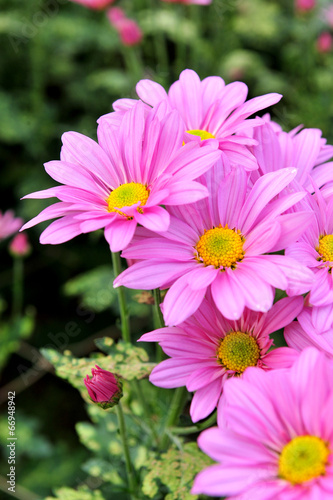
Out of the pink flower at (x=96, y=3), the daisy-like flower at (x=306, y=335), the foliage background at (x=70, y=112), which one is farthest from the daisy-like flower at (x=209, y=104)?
the pink flower at (x=96, y=3)

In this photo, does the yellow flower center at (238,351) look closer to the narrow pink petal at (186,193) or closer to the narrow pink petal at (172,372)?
the narrow pink petal at (172,372)

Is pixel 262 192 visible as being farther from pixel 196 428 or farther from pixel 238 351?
pixel 196 428

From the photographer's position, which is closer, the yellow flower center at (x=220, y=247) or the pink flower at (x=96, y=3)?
the yellow flower center at (x=220, y=247)

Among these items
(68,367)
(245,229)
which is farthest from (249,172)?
(68,367)

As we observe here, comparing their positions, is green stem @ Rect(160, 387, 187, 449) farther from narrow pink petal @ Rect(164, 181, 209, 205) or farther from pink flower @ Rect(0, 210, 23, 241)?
pink flower @ Rect(0, 210, 23, 241)

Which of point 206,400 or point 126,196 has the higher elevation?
A: point 126,196

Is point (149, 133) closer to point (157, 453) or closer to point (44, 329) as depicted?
point (157, 453)

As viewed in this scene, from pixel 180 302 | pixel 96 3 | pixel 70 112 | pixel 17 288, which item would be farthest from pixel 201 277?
pixel 70 112

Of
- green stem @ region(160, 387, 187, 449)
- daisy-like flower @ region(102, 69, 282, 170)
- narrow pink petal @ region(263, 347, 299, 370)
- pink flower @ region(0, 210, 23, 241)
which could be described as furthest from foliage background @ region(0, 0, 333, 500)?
narrow pink petal @ region(263, 347, 299, 370)
